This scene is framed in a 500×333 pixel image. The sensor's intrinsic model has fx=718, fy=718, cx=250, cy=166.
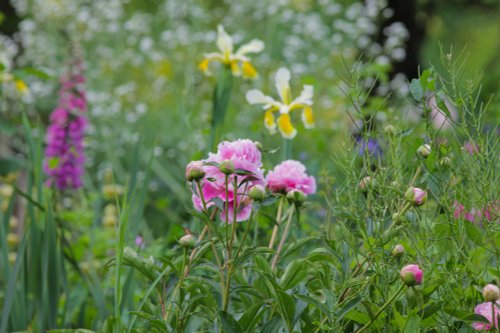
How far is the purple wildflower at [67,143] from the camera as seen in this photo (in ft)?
7.86

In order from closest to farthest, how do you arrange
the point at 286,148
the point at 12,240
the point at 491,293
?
the point at 491,293, the point at 286,148, the point at 12,240

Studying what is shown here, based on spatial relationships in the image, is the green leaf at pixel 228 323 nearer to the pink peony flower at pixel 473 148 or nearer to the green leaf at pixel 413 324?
the green leaf at pixel 413 324

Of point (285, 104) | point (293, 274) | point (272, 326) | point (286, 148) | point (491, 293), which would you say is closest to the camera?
point (491, 293)

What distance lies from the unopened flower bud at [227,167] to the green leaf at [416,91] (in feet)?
0.99

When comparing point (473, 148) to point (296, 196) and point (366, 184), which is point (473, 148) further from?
point (296, 196)

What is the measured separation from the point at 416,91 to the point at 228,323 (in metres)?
0.45

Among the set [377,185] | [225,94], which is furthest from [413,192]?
[225,94]

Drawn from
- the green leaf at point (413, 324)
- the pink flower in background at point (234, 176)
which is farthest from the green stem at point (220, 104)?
the green leaf at point (413, 324)

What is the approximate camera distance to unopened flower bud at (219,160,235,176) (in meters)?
1.00

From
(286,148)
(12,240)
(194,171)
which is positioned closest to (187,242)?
(194,171)

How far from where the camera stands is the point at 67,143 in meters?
2.42

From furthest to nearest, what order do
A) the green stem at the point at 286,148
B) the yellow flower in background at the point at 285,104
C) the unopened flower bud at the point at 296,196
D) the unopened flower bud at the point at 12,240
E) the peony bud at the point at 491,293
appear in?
1. the unopened flower bud at the point at 12,240
2. the green stem at the point at 286,148
3. the yellow flower in background at the point at 285,104
4. the unopened flower bud at the point at 296,196
5. the peony bud at the point at 491,293

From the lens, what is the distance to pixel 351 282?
40.7 inches

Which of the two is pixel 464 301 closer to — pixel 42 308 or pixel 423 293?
pixel 423 293
